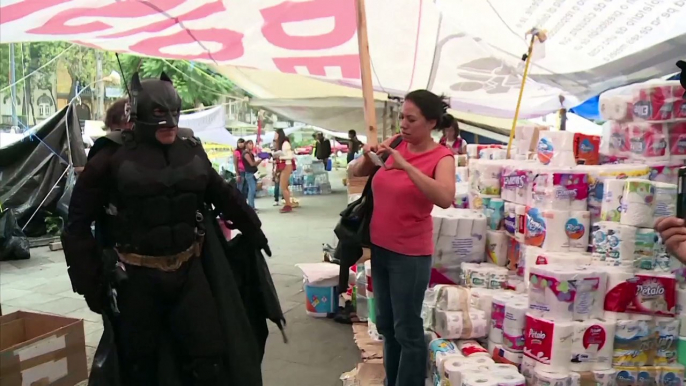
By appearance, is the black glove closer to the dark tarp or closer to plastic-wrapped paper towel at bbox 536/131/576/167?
plastic-wrapped paper towel at bbox 536/131/576/167

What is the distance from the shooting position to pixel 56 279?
6.25m

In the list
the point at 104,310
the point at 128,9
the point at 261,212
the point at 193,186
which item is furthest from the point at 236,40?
the point at 261,212

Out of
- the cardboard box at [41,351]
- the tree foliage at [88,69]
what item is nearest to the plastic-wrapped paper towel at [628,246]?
the cardboard box at [41,351]

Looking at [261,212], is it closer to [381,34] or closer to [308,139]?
[381,34]

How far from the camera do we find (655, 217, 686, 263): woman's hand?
4.49ft

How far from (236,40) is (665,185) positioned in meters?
3.50

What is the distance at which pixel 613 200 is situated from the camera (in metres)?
3.03

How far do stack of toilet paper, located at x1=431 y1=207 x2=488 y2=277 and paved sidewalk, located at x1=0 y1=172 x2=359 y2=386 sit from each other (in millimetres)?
1053

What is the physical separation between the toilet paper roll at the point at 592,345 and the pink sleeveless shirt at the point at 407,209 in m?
0.88

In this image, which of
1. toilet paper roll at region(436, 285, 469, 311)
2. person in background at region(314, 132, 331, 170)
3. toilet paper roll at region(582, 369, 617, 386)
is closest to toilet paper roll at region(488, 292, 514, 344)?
toilet paper roll at region(436, 285, 469, 311)

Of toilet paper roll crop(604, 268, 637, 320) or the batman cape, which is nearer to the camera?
the batman cape

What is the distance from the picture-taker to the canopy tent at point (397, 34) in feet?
12.0

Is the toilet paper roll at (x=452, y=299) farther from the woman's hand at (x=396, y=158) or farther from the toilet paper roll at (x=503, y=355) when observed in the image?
the woman's hand at (x=396, y=158)

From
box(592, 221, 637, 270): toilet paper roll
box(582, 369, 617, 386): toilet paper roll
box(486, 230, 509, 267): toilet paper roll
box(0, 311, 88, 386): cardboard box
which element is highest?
box(592, 221, 637, 270): toilet paper roll
